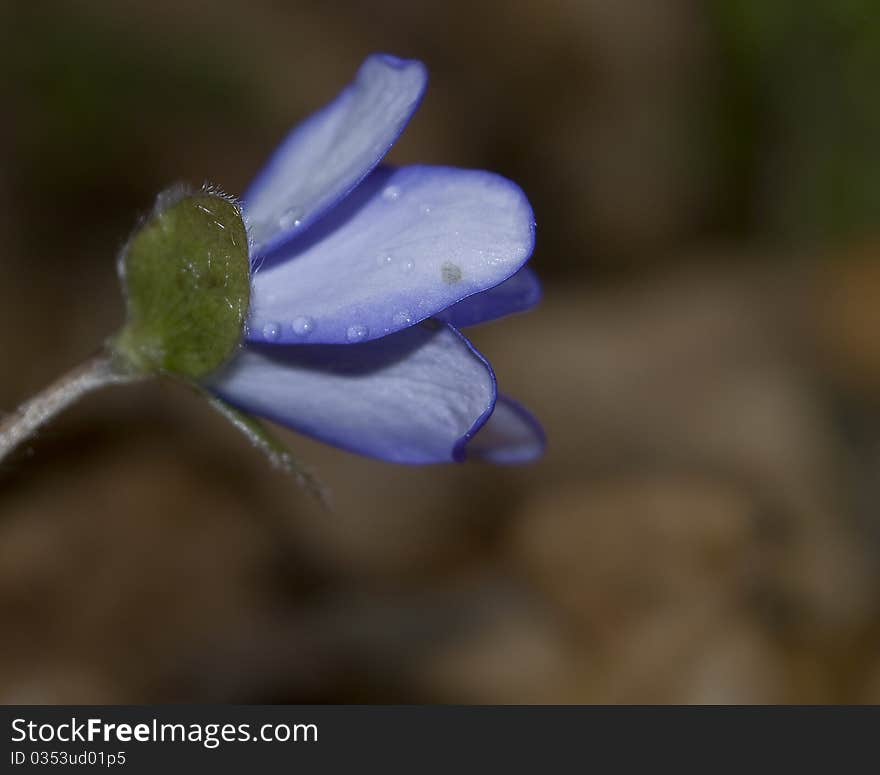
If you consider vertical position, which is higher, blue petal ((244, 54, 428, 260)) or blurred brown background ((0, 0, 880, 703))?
blurred brown background ((0, 0, 880, 703))

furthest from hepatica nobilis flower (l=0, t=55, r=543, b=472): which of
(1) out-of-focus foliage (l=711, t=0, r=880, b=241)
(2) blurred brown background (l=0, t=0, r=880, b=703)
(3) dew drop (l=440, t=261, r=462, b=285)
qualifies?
(1) out-of-focus foliage (l=711, t=0, r=880, b=241)

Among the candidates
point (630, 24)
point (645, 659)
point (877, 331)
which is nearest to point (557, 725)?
point (645, 659)

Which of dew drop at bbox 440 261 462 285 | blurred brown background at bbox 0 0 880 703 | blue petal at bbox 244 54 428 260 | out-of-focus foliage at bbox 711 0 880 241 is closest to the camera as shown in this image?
dew drop at bbox 440 261 462 285

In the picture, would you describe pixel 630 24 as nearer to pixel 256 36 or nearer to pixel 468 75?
pixel 468 75

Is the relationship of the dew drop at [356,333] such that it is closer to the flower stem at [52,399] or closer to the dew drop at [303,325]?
the dew drop at [303,325]

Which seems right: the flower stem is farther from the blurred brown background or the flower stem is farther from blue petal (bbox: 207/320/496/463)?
the blurred brown background

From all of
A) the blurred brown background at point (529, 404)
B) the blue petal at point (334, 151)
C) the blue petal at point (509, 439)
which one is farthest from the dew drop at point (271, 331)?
the blurred brown background at point (529, 404)
